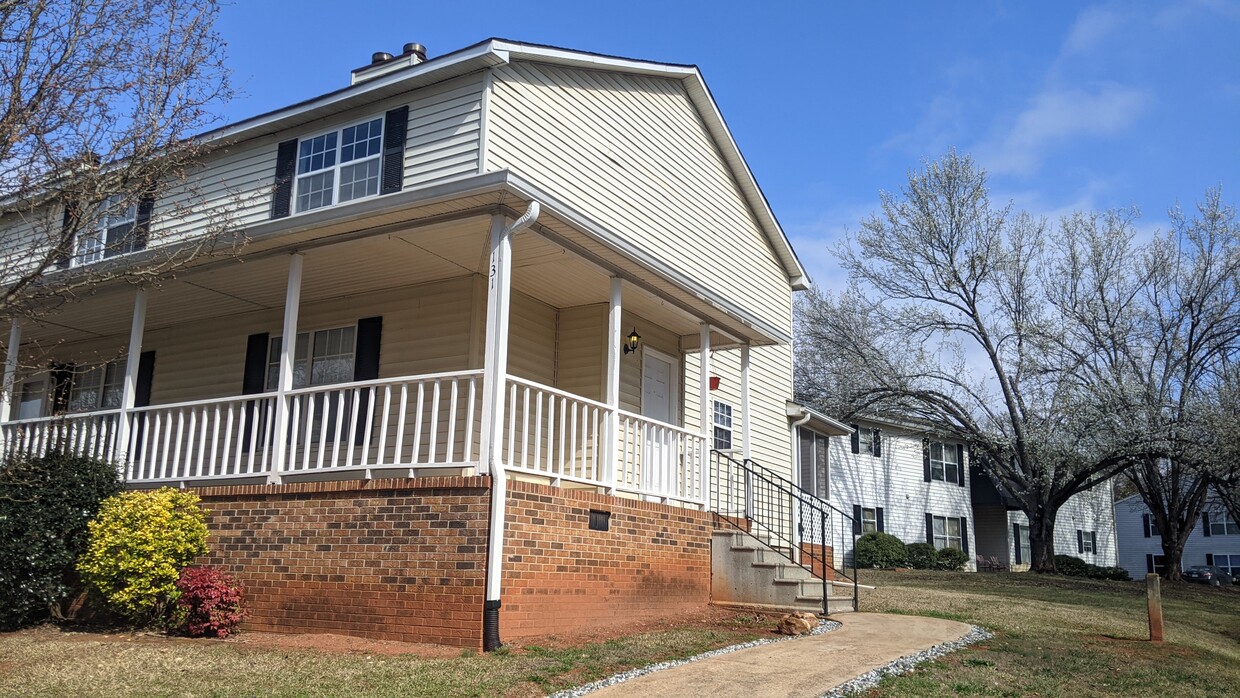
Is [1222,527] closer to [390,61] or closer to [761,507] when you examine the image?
[761,507]

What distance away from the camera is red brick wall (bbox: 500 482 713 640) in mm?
9461

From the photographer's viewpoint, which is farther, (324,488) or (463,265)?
(463,265)

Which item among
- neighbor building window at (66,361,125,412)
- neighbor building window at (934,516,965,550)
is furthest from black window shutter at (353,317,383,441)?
neighbor building window at (934,516,965,550)

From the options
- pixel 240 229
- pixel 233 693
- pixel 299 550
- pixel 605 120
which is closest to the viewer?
pixel 233 693

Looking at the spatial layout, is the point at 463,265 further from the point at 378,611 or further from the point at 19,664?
the point at 19,664

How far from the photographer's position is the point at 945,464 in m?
36.8

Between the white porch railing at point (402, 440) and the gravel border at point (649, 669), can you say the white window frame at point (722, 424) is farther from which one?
the gravel border at point (649, 669)

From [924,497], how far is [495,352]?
29047 mm

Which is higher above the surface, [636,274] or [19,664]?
[636,274]

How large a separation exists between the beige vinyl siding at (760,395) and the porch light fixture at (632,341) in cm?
191

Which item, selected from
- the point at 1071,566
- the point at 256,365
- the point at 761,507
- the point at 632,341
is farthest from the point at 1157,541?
the point at 256,365

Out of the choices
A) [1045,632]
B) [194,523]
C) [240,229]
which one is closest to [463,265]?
[240,229]

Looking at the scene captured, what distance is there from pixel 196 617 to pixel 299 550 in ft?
3.76

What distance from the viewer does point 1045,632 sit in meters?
12.2
